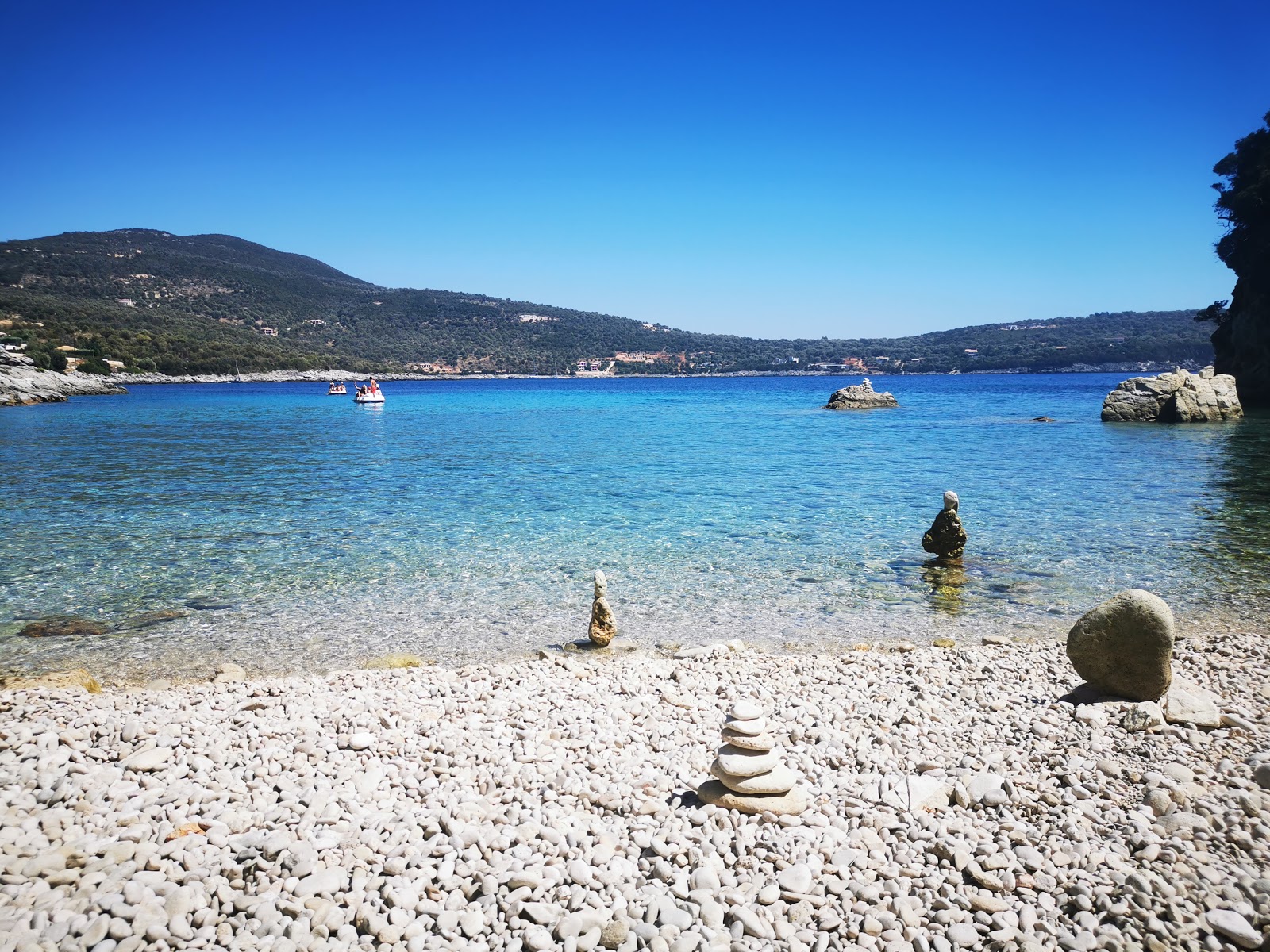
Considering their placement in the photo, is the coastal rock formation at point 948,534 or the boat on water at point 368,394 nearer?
the coastal rock formation at point 948,534

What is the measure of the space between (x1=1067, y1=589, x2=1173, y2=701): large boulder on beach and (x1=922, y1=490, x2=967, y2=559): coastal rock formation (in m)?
6.08

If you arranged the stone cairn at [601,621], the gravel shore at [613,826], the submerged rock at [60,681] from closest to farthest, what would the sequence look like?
the gravel shore at [613,826], the submerged rock at [60,681], the stone cairn at [601,621]

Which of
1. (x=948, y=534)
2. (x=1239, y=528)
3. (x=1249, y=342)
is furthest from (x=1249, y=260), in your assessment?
(x=948, y=534)

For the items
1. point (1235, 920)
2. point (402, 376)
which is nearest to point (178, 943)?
point (1235, 920)

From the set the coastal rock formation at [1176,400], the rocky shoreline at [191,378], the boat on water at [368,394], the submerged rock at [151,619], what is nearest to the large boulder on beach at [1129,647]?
the submerged rock at [151,619]

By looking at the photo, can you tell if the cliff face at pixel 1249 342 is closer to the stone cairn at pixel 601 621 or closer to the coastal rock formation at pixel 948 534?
the coastal rock formation at pixel 948 534

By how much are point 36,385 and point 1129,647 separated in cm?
8144

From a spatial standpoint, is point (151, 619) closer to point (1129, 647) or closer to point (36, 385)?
point (1129, 647)

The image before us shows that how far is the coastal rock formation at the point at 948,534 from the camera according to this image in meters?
13.0

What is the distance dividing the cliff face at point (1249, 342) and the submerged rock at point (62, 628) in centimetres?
6264

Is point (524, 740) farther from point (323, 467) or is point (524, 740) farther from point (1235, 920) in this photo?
point (323, 467)

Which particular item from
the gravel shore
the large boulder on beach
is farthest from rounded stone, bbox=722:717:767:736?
the large boulder on beach

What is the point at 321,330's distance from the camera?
15125 centimetres

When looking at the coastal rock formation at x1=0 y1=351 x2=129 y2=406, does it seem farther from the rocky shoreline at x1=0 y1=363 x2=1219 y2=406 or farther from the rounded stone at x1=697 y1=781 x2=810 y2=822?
the rounded stone at x1=697 y1=781 x2=810 y2=822
